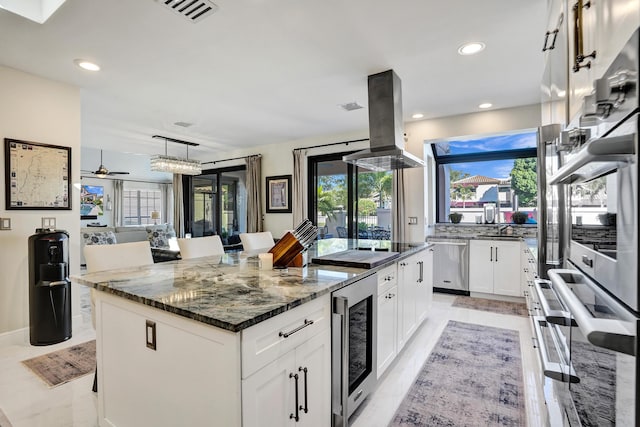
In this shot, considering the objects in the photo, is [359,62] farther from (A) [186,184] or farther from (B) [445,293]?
(A) [186,184]

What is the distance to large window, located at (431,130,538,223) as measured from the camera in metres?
5.05

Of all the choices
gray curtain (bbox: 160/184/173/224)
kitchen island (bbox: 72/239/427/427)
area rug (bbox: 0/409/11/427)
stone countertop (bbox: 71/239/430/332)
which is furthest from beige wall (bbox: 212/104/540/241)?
gray curtain (bbox: 160/184/173/224)

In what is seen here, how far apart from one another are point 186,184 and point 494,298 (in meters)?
7.17

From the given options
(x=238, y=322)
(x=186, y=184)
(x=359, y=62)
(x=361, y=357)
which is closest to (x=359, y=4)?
(x=359, y=62)

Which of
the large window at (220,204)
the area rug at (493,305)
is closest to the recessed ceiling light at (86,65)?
the large window at (220,204)

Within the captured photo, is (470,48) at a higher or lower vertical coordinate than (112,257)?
higher

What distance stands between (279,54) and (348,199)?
3.27 metres

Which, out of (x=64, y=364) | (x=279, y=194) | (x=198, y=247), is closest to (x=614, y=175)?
(x=198, y=247)

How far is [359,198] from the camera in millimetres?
5707

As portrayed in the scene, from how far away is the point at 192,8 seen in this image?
2.15 metres

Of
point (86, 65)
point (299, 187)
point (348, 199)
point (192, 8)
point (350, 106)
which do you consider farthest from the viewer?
point (299, 187)

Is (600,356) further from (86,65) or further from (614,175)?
(86,65)

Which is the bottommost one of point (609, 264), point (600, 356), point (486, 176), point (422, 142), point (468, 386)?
point (468, 386)

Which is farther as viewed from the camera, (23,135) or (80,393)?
(23,135)
